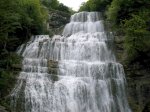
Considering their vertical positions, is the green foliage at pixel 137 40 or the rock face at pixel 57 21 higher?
the green foliage at pixel 137 40

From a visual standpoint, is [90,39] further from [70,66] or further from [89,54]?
[70,66]

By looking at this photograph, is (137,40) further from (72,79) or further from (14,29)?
(14,29)

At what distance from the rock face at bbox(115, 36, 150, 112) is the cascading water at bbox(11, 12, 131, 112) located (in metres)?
0.68

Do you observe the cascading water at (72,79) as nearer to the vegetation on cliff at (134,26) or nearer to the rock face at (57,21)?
the vegetation on cliff at (134,26)

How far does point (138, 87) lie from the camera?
2953 centimetres

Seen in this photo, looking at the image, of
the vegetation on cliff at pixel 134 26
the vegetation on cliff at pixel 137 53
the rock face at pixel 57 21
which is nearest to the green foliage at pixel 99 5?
the rock face at pixel 57 21

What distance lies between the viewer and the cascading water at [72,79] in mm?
27297

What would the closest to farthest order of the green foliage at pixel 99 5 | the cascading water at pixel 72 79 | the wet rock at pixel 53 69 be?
the cascading water at pixel 72 79
the wet rock at pixel 53 69
the green foliage at pixel 99 5

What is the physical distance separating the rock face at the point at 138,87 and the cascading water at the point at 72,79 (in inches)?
26.6

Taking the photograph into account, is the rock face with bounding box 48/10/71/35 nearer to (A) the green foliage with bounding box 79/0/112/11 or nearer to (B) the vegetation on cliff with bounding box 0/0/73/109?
(B) the vegetation on cliff with bounding box 0/0/73/109

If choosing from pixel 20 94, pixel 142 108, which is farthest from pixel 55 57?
pixel 142 108

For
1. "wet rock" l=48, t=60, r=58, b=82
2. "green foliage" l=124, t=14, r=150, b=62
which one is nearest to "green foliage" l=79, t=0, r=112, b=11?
"green foliage" l=124, t=14, r=150, b=62

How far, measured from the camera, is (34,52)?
34719 millimetres

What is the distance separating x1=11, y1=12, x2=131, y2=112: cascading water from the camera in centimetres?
2730
